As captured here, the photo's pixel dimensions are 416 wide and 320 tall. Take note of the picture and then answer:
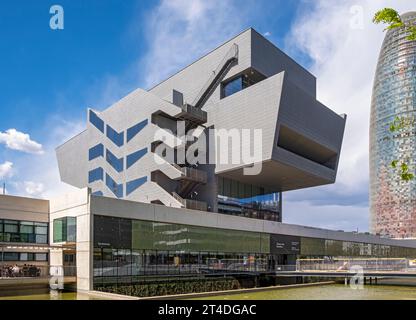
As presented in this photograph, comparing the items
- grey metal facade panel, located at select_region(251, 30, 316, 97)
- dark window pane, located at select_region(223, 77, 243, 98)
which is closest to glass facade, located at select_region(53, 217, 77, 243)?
dark window pane, located at select_region(223, 77, 243, 98)

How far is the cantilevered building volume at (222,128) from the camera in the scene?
1919 inches

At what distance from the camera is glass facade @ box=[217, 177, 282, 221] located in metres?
54.9

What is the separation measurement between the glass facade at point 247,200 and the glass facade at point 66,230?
22.1 m

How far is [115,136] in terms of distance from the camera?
5838 centimetres

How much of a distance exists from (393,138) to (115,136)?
118 m

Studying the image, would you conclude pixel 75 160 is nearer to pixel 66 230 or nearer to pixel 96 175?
pixel 96 175

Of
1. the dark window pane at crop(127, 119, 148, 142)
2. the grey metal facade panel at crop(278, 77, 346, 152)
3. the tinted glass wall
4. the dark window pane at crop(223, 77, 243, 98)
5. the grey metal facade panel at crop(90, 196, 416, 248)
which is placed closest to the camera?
the tinted glass wall

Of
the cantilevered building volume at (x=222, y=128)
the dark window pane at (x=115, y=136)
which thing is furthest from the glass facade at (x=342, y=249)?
the dark window pane at (x=115, y=136)

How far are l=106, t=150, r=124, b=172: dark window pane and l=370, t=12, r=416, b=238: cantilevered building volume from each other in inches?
4355

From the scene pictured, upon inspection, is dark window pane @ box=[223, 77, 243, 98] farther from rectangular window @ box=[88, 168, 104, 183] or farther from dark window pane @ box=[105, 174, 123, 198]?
rectangular window @ box=[88, 168, 104, 183]

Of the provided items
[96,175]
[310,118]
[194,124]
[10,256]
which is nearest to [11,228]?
[10,256]

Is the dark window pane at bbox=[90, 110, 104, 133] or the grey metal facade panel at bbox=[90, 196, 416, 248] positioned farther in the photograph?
the dark window pane at bbox=[90, 110, 104, 133]

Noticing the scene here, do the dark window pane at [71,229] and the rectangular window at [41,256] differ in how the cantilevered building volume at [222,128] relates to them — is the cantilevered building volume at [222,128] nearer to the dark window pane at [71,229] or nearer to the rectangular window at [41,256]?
the rectangular window at [41,256]
